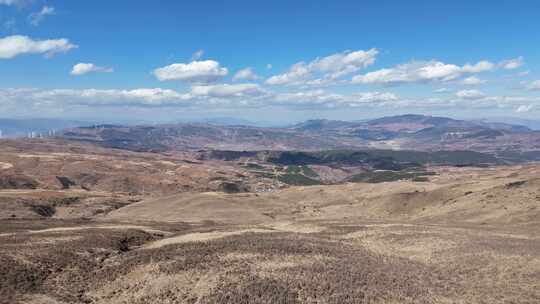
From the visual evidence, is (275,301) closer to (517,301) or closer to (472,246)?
(517,301)

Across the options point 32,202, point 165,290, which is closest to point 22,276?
point 165,290

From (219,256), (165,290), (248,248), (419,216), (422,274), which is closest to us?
(165,290)

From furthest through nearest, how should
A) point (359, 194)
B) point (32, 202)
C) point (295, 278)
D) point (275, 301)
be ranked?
1. point (359, 194)
2. point (32, 202)
3. point (295, 278)
4. point (275, 301)

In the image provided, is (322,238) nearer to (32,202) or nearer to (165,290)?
(165,290)

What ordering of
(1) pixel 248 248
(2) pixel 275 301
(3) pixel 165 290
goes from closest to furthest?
(2) pixel 275 301, (3) pixel 165 290, (1) pixel 248 248

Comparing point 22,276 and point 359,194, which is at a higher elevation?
point 22,276

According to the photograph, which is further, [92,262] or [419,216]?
[419,216]

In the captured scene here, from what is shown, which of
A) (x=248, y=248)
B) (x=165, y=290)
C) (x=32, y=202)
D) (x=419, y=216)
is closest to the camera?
(x=165, y=290)

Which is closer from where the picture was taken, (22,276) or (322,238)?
(22,276)

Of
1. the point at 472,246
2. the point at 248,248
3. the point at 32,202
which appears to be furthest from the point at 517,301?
the point at 32,202
